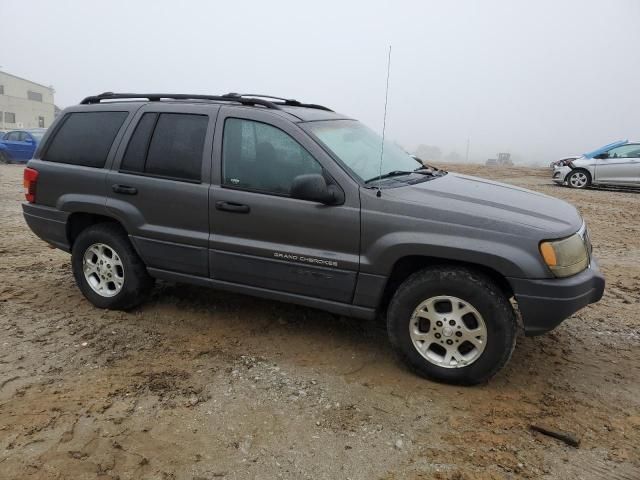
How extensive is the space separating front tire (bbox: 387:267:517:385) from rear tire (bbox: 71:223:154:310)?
2226 mm

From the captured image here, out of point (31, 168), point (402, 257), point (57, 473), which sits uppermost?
point (31, 168)

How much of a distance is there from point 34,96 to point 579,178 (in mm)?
64183

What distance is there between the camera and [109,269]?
457cm

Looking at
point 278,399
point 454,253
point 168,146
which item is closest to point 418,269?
point 454,253

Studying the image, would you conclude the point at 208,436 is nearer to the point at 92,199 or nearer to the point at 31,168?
the point at 92,199

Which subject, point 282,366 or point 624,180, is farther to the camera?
point 624,180

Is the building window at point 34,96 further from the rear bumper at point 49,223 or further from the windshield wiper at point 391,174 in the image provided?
the windshield wiper at point 391,174

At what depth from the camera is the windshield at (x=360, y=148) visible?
3775 millimetres

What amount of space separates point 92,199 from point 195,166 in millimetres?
1050

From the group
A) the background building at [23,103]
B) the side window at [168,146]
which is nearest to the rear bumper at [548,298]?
the side window at [168,146]

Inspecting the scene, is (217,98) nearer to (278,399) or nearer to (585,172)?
(278,399)

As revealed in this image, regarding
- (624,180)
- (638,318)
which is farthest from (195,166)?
(624,180)

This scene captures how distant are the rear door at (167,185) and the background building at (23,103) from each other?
56.0 m

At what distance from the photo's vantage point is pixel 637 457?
2.73m
